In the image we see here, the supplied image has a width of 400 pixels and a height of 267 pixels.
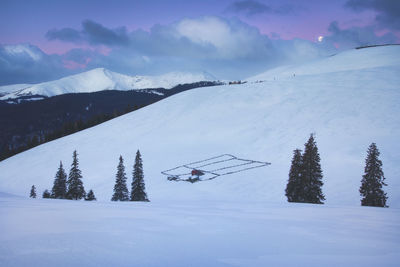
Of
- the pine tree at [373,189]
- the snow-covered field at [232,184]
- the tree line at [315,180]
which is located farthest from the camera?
the tree line at [315,180]

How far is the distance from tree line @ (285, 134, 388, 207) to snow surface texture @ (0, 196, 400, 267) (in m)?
18.3

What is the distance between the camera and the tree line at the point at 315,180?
2092 centimetres

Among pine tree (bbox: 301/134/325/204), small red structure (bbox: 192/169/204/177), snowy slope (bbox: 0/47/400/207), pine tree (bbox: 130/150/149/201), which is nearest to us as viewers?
pine tree (bbox: 301/134/325/204)

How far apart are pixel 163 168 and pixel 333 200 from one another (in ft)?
86.2

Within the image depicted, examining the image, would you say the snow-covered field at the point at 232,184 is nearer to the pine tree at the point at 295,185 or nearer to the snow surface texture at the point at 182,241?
the snow surface texture at the point at 182,241

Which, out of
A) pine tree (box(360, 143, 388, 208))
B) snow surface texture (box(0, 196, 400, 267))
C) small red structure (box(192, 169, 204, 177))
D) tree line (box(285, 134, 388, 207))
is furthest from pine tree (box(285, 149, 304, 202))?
snow surface texture (box(0, 196, 400, 267))

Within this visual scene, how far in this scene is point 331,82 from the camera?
65625 mm

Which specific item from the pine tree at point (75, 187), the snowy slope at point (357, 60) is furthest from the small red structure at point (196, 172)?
the snowy slope at point (357, 60)

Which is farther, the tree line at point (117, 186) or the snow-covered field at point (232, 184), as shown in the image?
the tree line at point (117, 186)

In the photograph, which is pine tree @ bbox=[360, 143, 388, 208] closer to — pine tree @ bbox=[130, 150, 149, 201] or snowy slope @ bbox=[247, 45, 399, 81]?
pine tree @ bbox=[130, 150, 149, 201]

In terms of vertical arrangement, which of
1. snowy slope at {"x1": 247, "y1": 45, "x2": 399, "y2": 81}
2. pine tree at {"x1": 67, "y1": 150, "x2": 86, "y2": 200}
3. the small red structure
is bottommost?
pine tree at {"x1": 67, "y1": 150, "x2": 86, "y2": 200}

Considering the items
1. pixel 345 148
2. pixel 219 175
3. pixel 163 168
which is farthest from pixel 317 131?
pixel 163 168

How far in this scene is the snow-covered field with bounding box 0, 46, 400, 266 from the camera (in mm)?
3426

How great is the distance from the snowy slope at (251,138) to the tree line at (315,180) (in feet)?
9.72
